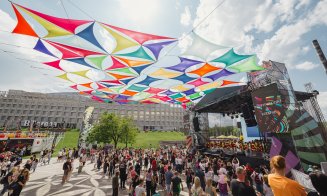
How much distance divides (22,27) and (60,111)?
76.3m

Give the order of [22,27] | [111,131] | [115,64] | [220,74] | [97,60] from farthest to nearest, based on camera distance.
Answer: [111,131], [220,74], [115,64], [97,60], [22,27]

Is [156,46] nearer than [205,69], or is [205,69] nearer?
[156,46]

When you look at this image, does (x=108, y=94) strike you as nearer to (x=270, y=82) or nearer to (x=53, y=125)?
(x=270, y=82)

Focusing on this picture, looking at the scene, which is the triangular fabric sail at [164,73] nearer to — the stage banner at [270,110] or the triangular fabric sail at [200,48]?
the triangular fabric sail at [200,48]

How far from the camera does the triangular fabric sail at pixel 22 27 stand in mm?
4934

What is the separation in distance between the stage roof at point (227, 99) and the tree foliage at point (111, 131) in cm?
1544

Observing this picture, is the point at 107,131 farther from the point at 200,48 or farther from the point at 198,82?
the point at 200,48

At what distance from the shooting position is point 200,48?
6918 mm

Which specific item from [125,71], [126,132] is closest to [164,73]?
[125,71]

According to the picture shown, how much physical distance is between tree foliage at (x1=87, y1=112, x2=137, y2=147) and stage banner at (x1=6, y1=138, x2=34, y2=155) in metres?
7.81

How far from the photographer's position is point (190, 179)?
6859 millimetres

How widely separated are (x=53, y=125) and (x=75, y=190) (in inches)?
2704

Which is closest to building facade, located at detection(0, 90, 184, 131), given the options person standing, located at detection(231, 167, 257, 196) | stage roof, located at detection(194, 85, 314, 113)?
stage roof, located at detection(194, 85, 314, 113)

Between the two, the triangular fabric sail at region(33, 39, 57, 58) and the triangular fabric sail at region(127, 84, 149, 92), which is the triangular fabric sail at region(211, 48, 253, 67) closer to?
the triangular fabric sail at region(127, 84, 149, 92)
